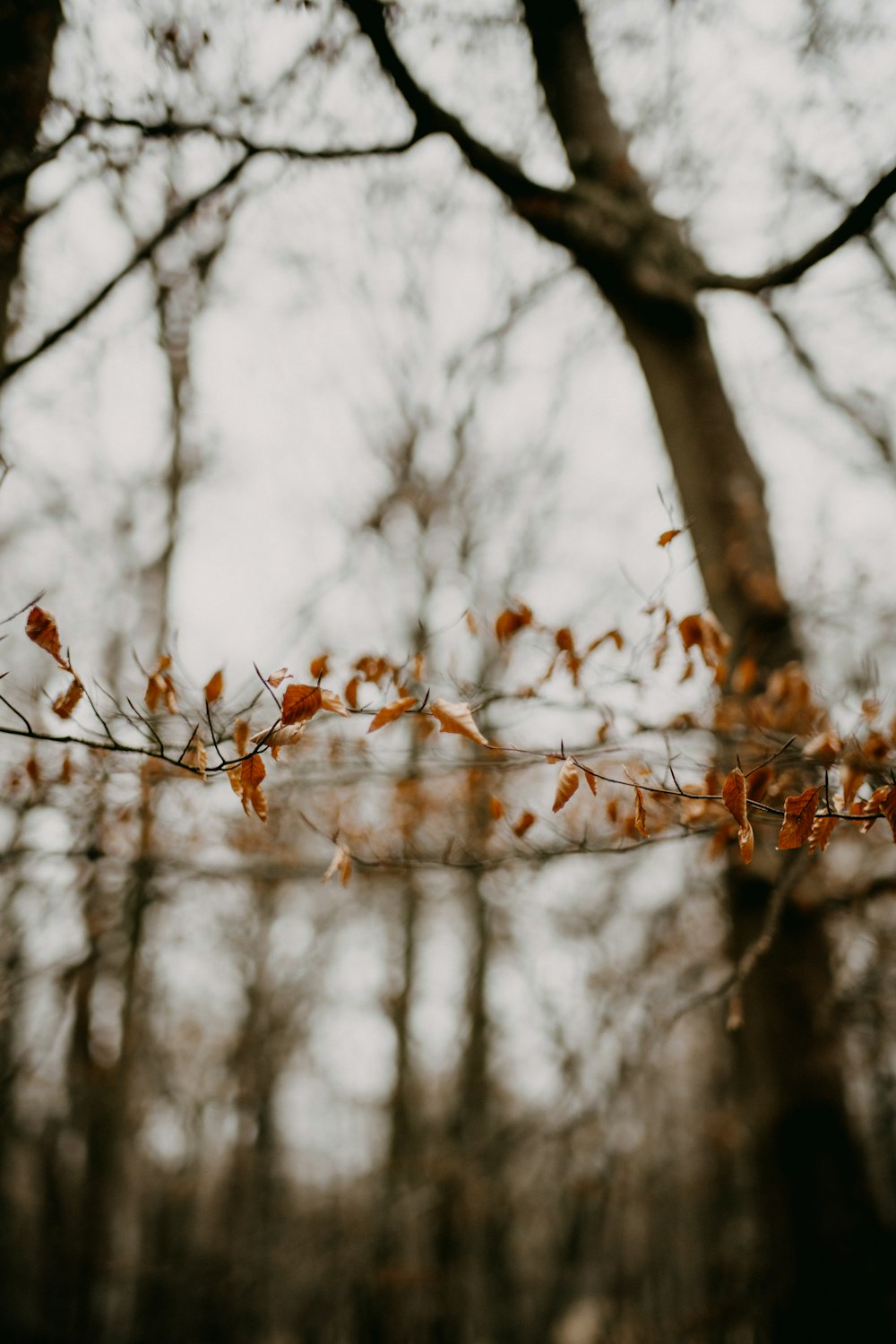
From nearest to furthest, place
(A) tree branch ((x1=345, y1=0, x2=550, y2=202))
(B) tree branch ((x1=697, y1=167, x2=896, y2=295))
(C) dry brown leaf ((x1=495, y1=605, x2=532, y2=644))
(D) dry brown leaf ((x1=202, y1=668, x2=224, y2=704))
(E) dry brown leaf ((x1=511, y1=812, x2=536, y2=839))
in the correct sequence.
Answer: (D) dry brown leaf ((x1=202, y1=668, x2=224, y2=704)) → (E) dry brown leaf ((x1=511, y1=812, x2=536, y2=839)) → (C) dry brown leaf ((x1=495, y1=605, x2=532, y2=644)) → (B) tree branch ((x1=697, y1=167, x2=896, y2=295)) → (A) tree branch ((x1=345, y1=0, x2=550, y2=202))

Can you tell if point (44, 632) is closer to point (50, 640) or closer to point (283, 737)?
point (50, 640)

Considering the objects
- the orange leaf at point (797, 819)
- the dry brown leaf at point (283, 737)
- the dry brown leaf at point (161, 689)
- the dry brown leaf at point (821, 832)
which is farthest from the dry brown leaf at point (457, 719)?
the dry brown leaf at point (161, 689)

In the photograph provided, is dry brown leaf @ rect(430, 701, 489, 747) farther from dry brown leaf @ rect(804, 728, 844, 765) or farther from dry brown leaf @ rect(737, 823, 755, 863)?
Result: dry brown leaf @ rect(804, 728, 844, 765)

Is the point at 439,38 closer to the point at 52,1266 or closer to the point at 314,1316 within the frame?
the point at 52,1266

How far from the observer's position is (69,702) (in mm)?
1789

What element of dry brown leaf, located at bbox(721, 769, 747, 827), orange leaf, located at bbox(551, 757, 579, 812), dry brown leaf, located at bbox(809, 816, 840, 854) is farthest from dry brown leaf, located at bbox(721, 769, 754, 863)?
orange leaf, located at bbox(551, 757, 579, 812)

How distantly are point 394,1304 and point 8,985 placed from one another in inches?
323

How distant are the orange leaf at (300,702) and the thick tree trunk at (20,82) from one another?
288 centimetres

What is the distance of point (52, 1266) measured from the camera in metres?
10.8

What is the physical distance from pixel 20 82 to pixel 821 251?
3441 mm

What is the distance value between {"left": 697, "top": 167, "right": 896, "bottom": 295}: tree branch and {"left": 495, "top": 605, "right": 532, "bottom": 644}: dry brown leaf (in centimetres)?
207

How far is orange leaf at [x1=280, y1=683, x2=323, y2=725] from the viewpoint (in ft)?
5.29

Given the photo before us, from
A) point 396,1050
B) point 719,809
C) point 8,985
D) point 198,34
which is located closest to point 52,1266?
point 396,1050

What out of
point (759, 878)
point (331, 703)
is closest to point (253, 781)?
point (331, 703)
